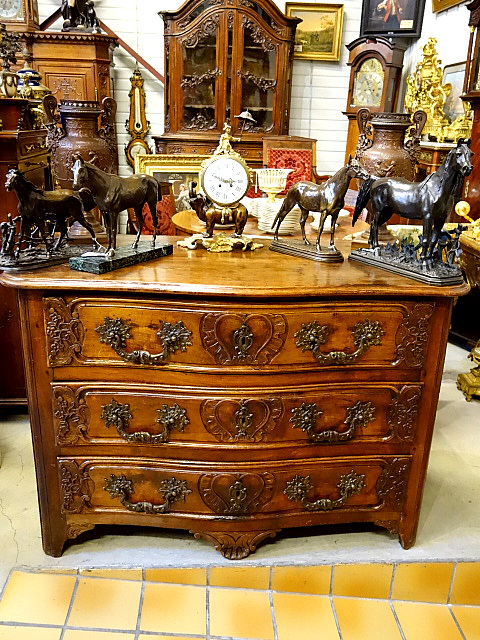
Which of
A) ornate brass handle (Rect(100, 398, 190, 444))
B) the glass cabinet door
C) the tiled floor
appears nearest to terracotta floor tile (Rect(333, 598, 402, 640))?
the tiled floor

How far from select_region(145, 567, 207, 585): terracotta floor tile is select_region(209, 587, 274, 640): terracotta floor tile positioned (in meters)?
0.06

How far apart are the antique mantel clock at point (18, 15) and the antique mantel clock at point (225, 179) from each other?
15.5 ft

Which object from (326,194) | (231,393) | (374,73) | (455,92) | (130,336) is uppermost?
(374,73)

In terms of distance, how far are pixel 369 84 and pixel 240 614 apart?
5350 mm

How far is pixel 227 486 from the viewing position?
2029 millimetres

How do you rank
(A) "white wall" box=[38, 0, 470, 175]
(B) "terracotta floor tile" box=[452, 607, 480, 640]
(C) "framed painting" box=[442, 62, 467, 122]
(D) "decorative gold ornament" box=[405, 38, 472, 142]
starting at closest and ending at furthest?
(B) "terracotta floor tile" box=[452, 607, 480, 640] < (D) "decorative gold ornament" box=[405, 38, 472, 142] < (C) "framed painting" box=[442, 62, 467, 122] < (A) "white wall" box=[38, 0, 470, 175]

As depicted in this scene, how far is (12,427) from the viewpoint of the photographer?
2973mm

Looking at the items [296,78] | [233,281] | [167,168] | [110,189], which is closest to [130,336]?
[233,281]

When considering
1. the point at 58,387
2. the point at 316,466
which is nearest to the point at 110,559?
the point at 58,387

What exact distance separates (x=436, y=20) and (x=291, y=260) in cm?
463

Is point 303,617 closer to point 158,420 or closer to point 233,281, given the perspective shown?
point 158,420

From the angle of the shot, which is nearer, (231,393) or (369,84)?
(231,393)

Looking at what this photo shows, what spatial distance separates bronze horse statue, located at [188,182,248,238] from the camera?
2.18 meters

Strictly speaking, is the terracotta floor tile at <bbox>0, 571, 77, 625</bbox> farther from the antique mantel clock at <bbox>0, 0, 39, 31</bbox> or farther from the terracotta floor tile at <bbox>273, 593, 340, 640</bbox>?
the antique mantel clock at <bbox>0, 0, 39, 31</bbox>
